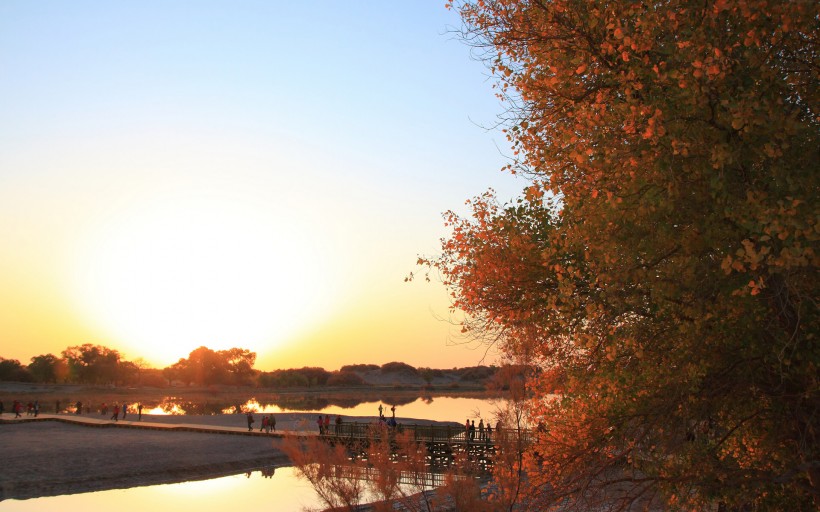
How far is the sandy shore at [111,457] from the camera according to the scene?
27891 mm

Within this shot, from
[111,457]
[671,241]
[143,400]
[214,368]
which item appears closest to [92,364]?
[214,368]

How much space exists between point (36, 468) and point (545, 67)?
29585 millimetres

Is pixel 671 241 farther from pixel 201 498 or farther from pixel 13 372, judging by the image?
pixel 13 372

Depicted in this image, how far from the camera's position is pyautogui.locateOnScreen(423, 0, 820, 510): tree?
603 centimetres

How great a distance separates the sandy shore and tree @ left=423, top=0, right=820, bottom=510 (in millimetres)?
16897

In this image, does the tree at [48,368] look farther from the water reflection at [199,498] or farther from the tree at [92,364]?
the water reflection at [199,498]

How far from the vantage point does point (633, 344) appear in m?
7.62

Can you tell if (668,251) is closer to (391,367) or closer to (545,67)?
(545,67)

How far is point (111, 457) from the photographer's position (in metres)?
32.8

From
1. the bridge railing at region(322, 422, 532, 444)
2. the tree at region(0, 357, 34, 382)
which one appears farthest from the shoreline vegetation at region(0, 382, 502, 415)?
the bridge railing at region(322, 422, 532, 444)

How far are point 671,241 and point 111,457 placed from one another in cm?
3260

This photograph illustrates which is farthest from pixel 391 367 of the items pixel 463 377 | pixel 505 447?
pixel 505 447

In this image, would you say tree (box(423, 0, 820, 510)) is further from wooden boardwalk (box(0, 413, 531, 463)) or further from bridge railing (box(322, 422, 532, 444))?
bridge railing (box(322, 422, 532, 444))

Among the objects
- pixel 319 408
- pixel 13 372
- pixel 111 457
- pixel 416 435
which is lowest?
pixel 319 408
